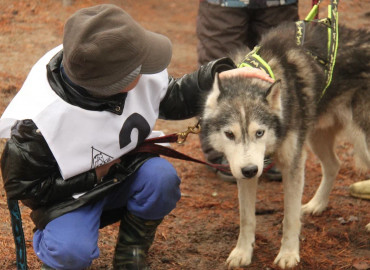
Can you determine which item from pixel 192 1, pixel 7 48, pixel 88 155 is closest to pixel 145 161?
pixel 88 155

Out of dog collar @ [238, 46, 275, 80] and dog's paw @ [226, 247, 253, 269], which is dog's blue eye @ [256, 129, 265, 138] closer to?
dog collar @ [238, 46, 275, 80]

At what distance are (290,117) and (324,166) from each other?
117cm

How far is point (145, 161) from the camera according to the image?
3248mm

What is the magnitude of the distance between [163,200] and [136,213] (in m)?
0.18

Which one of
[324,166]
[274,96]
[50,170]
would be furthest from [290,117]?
[50,170]

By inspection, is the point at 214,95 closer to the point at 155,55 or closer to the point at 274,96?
the point at 274,96

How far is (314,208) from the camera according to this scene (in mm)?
4473

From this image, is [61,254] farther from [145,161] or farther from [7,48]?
[7,48]

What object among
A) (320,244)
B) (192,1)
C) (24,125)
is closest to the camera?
(24,125)

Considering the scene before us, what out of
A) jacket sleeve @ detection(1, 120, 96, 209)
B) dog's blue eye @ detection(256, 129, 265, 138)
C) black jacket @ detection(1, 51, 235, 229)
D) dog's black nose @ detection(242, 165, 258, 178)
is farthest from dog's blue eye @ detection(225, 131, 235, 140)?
jacket sleeve @ detection(1, 120, 96, 209)

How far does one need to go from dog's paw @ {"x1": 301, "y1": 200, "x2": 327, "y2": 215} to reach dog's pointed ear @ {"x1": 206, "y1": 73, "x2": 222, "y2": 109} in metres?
1.53

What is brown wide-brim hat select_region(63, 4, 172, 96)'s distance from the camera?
8.87 feet

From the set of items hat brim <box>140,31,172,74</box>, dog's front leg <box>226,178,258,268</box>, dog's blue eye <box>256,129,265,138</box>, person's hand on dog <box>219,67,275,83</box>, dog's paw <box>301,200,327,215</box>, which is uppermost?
hat brim <box>140,31,172,74</box>

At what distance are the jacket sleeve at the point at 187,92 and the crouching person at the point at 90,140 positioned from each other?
133mm
